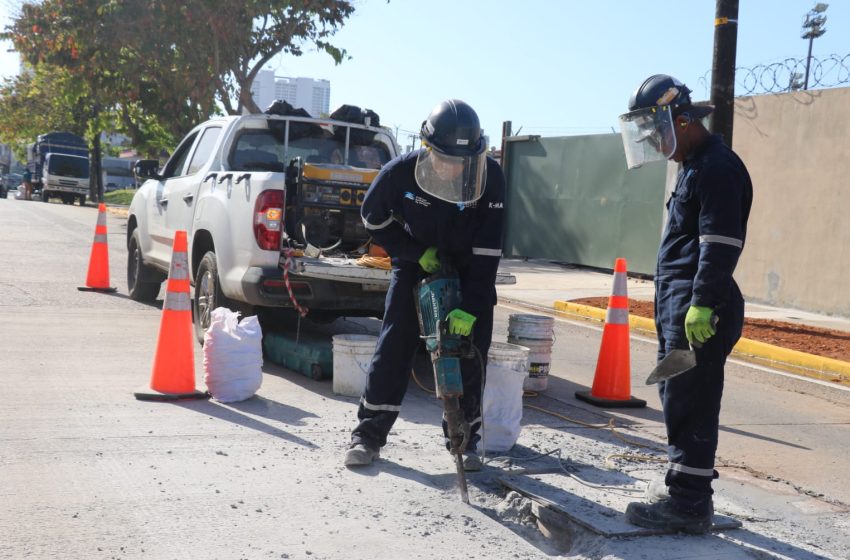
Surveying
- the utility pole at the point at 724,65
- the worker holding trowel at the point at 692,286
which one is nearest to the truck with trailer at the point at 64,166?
the utility pole at the point at 724,65

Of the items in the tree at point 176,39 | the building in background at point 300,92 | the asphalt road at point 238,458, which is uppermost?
the building in background at point 300,92

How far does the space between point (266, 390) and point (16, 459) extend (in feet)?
7.42

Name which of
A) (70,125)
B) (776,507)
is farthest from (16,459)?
(70,125)

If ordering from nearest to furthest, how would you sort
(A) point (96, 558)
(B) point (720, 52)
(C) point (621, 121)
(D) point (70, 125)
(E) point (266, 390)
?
(A) point (96, 558), (C) point (621, 121), (E) point (266, 390), (B) point (720, 52), (D) point (70, 125)

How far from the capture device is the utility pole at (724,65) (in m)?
11.1

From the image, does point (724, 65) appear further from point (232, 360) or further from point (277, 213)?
point (232, 360)

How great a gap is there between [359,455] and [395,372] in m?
0.47

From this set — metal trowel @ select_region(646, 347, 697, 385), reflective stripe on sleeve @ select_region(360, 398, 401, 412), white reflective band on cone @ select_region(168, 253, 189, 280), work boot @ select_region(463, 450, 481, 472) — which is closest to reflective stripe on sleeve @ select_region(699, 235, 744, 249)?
metal trowel @ select_region(646, 347, 697, 385)

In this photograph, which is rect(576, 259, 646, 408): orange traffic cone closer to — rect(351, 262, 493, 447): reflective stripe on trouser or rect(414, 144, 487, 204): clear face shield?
rect(351, 262, 493, 447): reflective stripe on trouser

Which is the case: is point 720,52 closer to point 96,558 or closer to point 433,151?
point 433,151

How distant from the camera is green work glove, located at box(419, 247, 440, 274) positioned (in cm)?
495

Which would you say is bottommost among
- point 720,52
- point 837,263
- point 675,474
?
point 675,474

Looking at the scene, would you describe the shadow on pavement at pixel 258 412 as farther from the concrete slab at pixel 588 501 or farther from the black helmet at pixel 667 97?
the black helmet at pixel 667 97

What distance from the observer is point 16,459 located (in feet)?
15.9
